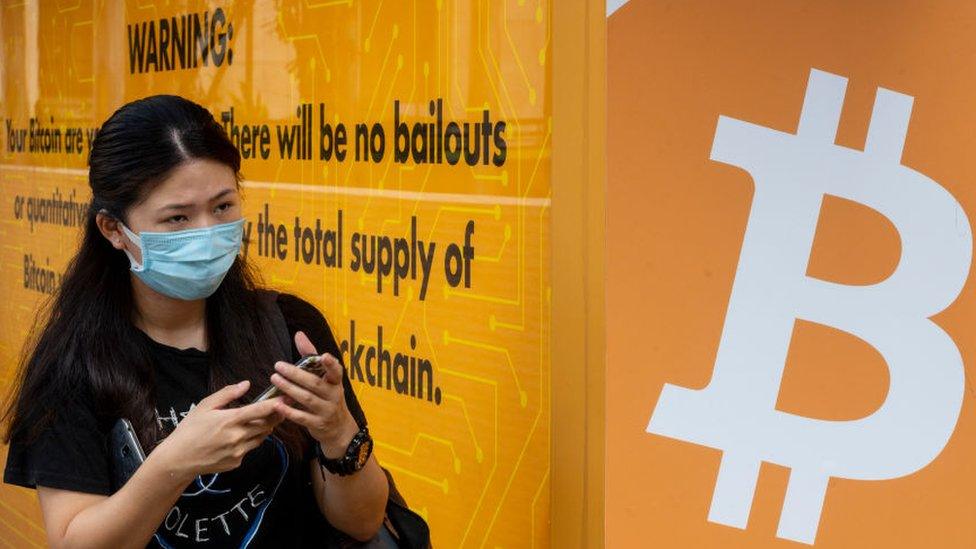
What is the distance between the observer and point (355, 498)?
245 centimetres

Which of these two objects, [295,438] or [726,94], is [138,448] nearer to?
[295,438]

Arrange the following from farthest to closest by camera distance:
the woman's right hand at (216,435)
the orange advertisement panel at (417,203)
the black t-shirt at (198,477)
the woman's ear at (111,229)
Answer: the orange advertisement panel at (417,203) → the woman's ear at (111,229) → the black t-shirt at (198,477) → the woman's right hand at (216,435)

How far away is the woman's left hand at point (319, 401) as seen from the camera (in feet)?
7.34

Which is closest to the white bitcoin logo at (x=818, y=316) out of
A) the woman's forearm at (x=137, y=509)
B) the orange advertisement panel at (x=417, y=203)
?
the orange advertisement panel at (x=417, y=203)

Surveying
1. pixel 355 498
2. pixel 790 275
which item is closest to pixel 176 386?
pixel 355 498

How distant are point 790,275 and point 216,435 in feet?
3.66

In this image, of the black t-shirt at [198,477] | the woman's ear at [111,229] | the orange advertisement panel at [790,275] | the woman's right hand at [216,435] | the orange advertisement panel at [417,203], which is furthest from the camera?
the orange advertisement panel at [417,203]

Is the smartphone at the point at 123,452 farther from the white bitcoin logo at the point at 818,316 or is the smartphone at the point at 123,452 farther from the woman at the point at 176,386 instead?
the white bitcoin logo at the point at 818,316

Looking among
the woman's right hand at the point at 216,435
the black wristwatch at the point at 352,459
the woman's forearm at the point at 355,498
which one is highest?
the woman's right hand at the point at 216,435

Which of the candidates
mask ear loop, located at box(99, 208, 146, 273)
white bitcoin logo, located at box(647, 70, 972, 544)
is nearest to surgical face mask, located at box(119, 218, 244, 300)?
mask ear loop, located at box(99, 208, 146, 273)

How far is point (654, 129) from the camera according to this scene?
9.11 ft

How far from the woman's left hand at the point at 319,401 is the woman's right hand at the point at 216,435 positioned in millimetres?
36

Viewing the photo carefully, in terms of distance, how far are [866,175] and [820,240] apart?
0.15m

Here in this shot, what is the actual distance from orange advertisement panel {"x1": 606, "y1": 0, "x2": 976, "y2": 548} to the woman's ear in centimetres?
98
